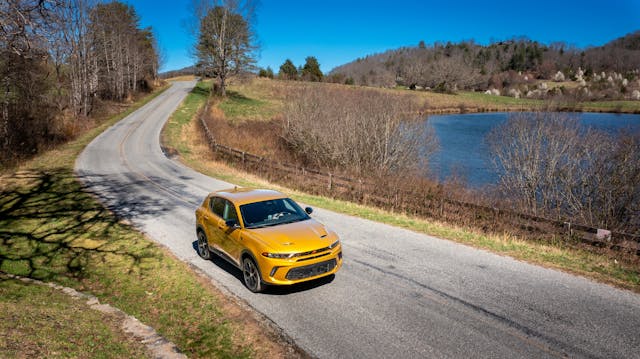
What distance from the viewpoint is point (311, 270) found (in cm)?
788

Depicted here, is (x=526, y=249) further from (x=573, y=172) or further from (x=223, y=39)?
(x=223, y=39)

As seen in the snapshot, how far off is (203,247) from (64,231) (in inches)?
225

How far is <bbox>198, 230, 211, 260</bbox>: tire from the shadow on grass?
1325 mm

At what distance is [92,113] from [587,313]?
48.1 meters

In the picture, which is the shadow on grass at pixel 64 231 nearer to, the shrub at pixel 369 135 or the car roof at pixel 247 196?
the car roof at pixel 247 196

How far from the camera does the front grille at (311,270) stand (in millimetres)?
7738

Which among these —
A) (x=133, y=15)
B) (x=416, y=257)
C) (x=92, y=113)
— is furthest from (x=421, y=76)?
(x=416, y=257)

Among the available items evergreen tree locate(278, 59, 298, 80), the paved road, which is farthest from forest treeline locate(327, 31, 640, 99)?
the paved road

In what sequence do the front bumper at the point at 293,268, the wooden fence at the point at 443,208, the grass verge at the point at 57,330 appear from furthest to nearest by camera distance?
1. the wooden fence at the point at 443,208
2. the front bumper at the point at 293,268
3. the grass verge at the point at 57,330

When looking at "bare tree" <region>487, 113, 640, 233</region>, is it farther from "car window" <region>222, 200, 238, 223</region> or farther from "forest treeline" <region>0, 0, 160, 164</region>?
"forest treeline" <region>0, 0, 160, 164</region>

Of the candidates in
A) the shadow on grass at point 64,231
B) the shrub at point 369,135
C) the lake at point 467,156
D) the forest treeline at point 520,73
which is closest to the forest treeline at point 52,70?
the shadow on grass at point 64,231

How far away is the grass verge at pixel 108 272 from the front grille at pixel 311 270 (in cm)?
114

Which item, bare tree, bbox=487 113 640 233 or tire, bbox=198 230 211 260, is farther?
bare tree, bbox=487 113 640 233

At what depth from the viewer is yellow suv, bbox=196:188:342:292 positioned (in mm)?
7746
